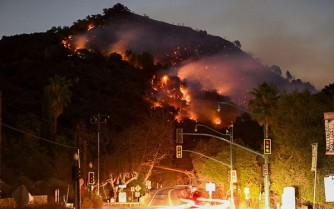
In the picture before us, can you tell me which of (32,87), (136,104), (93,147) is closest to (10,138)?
(93,147)

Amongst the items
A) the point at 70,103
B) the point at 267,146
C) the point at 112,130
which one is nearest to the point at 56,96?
the point at 112,130

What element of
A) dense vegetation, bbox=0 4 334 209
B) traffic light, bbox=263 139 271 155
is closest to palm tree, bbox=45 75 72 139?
dense vegetation, bbox=0 4 334 209

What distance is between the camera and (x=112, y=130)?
328ft

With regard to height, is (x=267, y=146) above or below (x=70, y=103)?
below

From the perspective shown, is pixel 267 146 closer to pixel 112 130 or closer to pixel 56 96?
pixel 56 96

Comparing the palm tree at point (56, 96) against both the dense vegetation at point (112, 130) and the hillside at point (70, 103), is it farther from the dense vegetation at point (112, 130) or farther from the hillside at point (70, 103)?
the hillside at point (70, 103)

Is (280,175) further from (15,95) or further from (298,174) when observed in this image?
(15,95)

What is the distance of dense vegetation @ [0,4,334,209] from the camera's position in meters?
47.1

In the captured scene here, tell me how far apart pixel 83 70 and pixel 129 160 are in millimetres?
79306

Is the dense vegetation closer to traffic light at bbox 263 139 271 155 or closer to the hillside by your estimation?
the hillside

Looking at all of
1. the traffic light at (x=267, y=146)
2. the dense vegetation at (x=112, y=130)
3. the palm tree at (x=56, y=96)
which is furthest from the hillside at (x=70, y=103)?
the traffic light at (x=267, y=146)

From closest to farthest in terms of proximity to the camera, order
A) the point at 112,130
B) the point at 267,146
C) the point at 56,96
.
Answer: the point at 267,146 → the point at 56,96 → the point at 112,130

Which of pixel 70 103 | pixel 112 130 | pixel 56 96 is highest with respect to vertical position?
pixel 70 103

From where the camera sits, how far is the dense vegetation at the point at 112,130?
47.1 m
